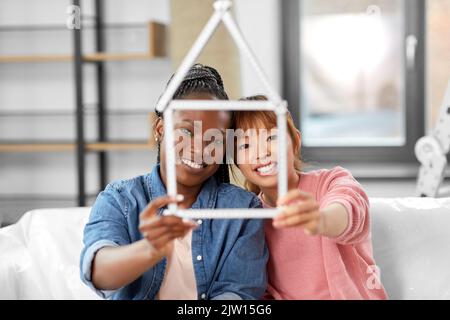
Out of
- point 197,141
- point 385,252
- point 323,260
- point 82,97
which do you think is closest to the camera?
point 197,141

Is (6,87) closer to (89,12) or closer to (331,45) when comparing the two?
(89,12)

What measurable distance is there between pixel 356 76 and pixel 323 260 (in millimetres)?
1569

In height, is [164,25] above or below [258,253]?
above

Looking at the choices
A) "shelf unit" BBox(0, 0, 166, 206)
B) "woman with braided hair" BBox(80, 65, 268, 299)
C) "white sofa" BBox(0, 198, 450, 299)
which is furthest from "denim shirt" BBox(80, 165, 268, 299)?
"shelf unit" BBox(0, 0, 166, 206)

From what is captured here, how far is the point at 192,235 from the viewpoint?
0.60 meters

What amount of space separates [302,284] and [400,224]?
0.94 feet

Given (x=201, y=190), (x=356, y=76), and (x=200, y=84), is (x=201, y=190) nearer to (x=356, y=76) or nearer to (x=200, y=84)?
(x=200, y=84)

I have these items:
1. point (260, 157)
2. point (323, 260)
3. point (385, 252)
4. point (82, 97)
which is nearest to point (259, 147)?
point (260, 157)

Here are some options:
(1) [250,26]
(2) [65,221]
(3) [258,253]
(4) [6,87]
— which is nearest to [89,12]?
(4) [6,87]

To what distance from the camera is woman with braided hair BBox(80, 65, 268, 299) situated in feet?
1.78

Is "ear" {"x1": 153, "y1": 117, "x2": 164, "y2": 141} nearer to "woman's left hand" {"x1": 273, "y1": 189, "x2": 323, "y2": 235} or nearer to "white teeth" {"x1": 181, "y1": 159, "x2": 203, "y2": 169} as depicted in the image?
"white teeth" {"x1": 181, "y1": 159, "x2": 203, "y2": 169}

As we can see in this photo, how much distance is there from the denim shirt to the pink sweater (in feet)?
0.09

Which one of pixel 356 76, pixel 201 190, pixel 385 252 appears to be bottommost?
pixel 385 252
